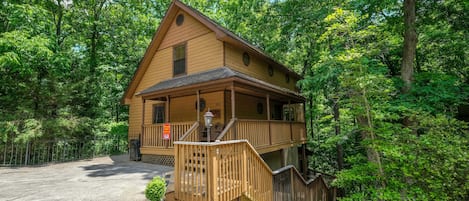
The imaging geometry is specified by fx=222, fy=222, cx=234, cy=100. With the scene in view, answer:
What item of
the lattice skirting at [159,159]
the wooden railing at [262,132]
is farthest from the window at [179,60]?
the wooden railing at [262,132]

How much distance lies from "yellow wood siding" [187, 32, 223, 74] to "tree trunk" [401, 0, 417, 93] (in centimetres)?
743

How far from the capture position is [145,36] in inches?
788

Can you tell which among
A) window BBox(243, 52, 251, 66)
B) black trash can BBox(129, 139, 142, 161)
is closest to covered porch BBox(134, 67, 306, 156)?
black trash can BBox(129, 139, 142, 161)

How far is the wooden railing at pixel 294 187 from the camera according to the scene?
6918mm

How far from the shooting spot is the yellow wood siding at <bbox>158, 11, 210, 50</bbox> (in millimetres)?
11048

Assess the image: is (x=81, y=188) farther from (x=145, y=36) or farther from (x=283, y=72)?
(x=145, y=36)

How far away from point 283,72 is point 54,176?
12.8m

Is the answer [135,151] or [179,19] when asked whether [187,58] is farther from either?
[135,151]

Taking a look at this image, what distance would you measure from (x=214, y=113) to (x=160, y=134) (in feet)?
8.42

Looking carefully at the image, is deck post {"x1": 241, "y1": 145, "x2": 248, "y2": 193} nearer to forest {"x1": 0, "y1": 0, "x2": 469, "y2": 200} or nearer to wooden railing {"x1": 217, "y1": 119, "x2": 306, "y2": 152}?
wooden railing {"x1": 217, "y1": 119, "x2": 306, "y2": 152}

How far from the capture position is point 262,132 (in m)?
8.92

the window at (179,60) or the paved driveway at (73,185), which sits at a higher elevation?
the window at (179,60)

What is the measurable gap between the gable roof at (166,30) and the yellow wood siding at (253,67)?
35 cm

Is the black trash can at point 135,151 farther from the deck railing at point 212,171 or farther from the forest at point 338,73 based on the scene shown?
the deck railing at point 212,171
